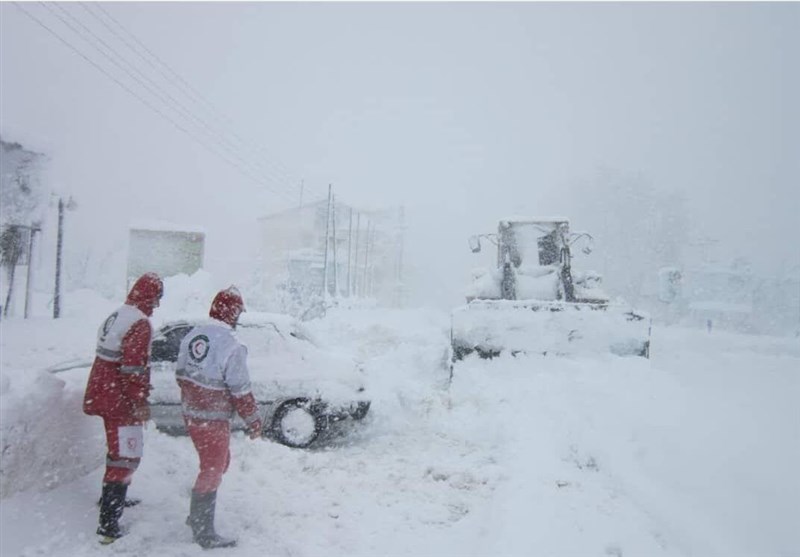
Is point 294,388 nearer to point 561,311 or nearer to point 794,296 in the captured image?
point 561,311

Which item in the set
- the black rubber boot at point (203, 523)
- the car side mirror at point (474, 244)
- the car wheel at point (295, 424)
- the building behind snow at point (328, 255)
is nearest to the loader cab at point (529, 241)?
the car side mirror at point (474, 244)

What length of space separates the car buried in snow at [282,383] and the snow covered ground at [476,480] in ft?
1.33

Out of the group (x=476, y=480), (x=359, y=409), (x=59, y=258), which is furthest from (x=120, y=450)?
(x=59, y=258)

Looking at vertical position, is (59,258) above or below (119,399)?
above

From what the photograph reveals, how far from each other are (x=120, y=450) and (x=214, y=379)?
0.80 meters

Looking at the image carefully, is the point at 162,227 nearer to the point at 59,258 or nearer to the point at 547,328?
the point at 59,258

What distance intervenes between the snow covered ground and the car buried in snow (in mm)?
404

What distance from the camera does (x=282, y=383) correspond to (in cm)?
641

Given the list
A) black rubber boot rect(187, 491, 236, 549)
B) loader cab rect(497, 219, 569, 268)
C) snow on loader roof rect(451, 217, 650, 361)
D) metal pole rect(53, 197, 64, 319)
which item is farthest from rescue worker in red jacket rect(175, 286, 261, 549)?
metal pole rect(53, 197, 64, 319)

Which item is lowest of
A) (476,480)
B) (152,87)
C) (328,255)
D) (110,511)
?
(476,480)

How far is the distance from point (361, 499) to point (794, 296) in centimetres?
4947

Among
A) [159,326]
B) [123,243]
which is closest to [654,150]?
[123,243]

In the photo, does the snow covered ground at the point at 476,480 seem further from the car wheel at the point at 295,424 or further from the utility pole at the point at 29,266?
the utility pole at the point at 29,266

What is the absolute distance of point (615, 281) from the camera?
45.4 metres
